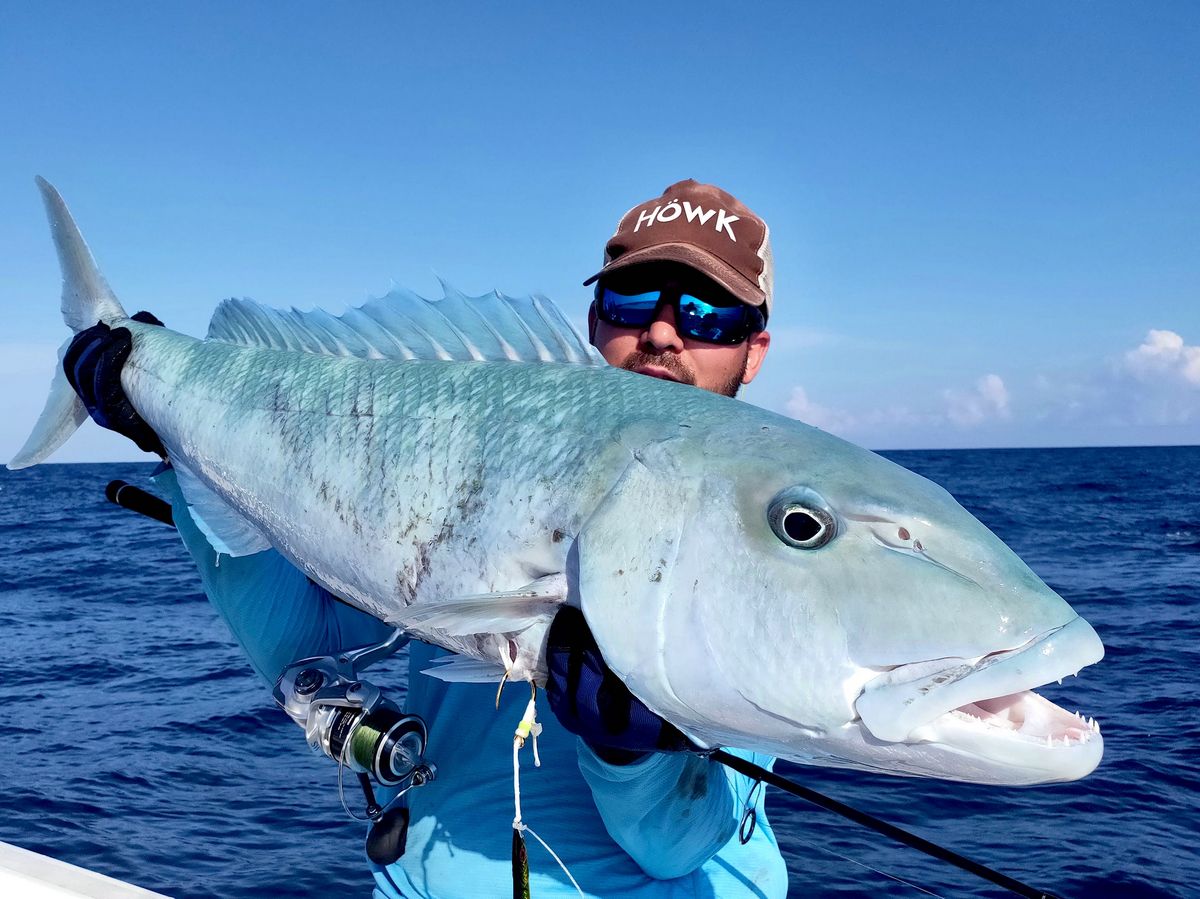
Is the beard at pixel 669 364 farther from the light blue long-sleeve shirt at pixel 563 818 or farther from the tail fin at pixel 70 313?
the tail fin at pixel 70 313

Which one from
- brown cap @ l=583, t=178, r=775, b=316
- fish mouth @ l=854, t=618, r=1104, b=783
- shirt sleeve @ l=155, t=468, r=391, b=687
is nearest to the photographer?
fish mouth @ l=854, t=618, r=1104, b=783

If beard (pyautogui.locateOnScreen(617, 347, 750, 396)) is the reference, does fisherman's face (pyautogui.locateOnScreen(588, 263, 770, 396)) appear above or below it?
above

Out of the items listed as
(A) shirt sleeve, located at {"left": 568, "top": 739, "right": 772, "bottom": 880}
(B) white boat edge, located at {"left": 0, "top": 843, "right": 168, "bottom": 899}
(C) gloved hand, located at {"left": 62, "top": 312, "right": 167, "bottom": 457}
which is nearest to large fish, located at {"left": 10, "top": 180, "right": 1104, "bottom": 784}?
(A) shirt sleeve, located at {"left": 568, "top": 739, "right": 772, "bottom": 880}

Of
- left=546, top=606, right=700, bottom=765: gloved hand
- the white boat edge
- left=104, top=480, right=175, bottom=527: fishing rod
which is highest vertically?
left=104, top=480, right=175, bottom=527: fishing rod

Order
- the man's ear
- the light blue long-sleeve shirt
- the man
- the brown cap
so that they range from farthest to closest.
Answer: the man's ear < the brown cap < the light blue long-sleeve shirt < the man

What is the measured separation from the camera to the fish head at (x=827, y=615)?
1.38 metres

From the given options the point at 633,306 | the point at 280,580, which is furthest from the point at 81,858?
the point at 633,306

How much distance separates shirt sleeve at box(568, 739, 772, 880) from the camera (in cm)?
205

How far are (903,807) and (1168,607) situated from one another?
9.91m

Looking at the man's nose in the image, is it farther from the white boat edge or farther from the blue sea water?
the blue sea water

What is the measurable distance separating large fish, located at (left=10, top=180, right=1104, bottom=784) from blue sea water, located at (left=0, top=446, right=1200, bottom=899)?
133 inches

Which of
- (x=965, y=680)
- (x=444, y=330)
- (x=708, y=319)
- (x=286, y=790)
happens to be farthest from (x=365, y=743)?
(x=286, y=790)

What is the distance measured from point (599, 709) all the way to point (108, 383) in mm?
2505

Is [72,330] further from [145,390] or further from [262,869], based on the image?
[262,869]
